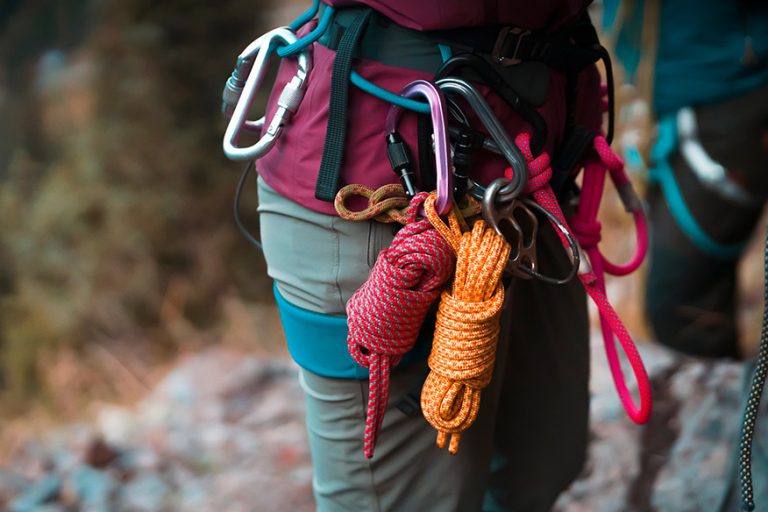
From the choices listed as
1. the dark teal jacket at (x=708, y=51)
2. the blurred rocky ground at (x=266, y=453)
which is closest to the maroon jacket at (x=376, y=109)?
the blurred rocky ground at (x=266, y=453)

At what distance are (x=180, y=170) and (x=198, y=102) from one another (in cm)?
34

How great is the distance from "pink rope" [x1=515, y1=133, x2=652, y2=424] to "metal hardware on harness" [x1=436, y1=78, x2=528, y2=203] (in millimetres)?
46

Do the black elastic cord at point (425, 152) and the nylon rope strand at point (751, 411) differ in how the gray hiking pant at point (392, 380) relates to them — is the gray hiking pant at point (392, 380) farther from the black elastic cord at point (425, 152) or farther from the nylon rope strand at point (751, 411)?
the nylon rope strand at point (751, 411)

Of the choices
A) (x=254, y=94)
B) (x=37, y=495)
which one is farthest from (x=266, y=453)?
(x=254, y=94)

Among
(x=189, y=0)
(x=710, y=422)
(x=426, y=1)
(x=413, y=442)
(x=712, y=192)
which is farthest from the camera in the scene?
(x=189, y=0)

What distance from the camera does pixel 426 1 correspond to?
0.79 m

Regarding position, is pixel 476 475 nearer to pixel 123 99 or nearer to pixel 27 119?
pixel 123 99

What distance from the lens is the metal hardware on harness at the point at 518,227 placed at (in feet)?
2.58

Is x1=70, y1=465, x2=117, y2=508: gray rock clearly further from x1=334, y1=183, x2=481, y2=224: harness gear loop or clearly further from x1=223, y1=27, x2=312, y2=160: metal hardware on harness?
x1=334, y1=183, x2=481, y2=224: harness gear loop

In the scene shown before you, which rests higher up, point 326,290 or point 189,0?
point 189,0

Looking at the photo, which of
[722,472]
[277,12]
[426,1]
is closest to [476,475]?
[426,1]

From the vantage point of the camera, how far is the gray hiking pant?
34.3 inches

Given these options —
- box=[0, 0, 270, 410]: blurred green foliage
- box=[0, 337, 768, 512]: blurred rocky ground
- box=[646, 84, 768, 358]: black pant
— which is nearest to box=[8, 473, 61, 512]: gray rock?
box=[0, 337, 768, 512]: blurred rocky ground

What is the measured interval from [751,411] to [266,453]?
5.01 feet
